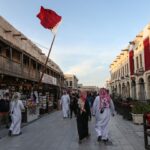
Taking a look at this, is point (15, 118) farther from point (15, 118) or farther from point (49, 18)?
point (49, 18)

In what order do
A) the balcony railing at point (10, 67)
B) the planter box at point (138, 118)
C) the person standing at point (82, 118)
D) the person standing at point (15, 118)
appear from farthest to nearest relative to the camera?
the balcony railing at point (10, 67) → the planter box at point (138, 118) → the person standing at point (15, 118) → the person standing at point (82, 118)

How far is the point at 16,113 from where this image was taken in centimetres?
1227

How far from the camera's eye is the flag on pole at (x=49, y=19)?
65.9ft

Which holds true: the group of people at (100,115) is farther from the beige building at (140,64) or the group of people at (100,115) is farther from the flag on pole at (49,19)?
the beige building at (140,64)

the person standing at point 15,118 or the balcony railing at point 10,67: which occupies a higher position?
the balcony railing at point 10,67

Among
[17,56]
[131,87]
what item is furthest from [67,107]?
[131,87]

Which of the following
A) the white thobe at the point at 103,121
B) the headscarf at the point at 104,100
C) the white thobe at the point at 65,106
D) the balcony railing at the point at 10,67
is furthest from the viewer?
the white thobe at the point at 65,106

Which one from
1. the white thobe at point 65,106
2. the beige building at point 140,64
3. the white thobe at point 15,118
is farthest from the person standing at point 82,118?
the beige building at point 140,64

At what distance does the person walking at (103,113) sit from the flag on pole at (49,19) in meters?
11.5

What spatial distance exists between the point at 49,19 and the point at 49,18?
2.9 inches

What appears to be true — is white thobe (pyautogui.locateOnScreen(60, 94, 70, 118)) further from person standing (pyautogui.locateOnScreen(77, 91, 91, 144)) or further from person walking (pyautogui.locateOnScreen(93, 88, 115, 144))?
person walking (pyautogui.locateOnScreen(93, 88, 115, 144))

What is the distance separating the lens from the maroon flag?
20078 millimetres

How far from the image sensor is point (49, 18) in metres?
20.5

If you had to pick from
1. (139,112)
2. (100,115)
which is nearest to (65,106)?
(139,112)
